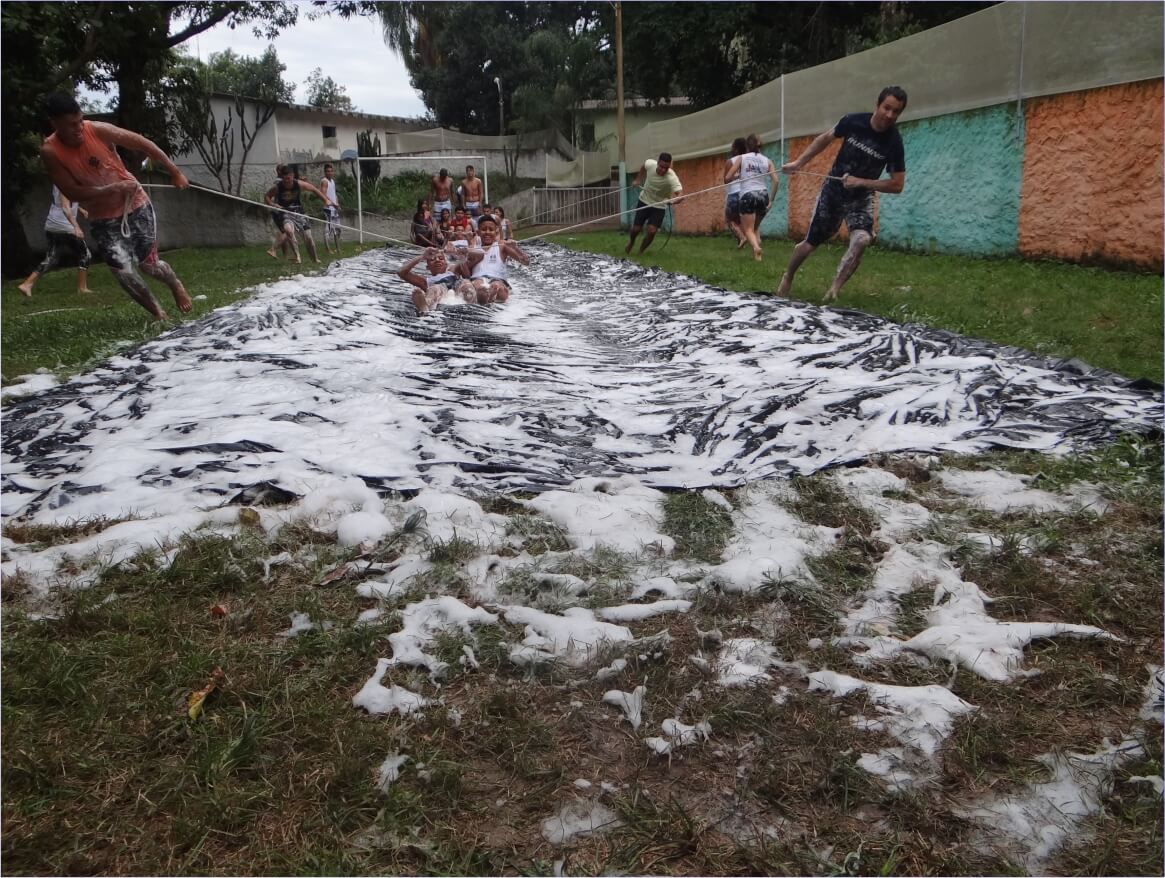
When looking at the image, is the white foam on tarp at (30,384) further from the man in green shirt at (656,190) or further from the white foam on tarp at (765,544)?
the man in green shirt at (656,190)

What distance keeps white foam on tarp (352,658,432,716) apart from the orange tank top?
5.53 metres

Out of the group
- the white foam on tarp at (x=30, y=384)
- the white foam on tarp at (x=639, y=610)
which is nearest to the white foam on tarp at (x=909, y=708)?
the white foam on tarp at (x=639, y=610)

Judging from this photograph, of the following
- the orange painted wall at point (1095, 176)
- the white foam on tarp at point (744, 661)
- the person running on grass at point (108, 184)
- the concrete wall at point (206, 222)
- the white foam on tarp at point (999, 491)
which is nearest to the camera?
the white foam on tarp at point (744, 661)

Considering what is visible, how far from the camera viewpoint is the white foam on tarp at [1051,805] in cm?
146

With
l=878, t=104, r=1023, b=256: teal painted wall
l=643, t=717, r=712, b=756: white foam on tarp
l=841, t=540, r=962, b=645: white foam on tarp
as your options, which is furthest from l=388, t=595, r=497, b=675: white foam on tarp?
l=878, t=104, r=1023, b=256: teal painted wall

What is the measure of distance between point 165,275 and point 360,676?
18.9 ft

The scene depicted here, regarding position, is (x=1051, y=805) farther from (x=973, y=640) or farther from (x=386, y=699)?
(x=386, y=699)

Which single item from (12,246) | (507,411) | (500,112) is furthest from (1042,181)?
(500,112)

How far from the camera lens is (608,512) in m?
2.82

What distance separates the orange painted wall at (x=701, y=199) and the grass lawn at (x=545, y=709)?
15.8m

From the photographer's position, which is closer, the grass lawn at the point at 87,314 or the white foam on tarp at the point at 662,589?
the white foam on tarp at the point at 662,589

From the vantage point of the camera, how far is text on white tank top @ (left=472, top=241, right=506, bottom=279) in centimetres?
830

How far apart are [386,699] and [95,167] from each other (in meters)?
5.64

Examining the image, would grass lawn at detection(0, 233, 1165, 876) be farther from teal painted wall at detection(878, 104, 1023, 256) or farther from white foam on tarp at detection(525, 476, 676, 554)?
teal painted wall at detection(878, 104, 1023, 256)
